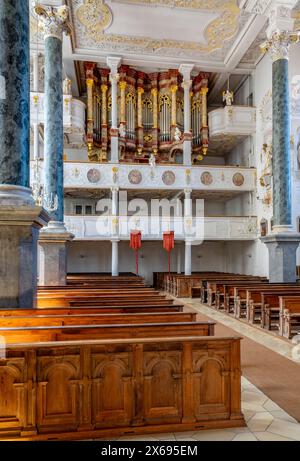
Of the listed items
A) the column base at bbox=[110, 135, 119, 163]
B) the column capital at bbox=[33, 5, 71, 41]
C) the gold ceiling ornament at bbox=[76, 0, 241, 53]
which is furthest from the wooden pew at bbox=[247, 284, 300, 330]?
the gold ceiling ornament at bbox=[76, 0, 241, 53]

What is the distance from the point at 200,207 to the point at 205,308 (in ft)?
31.1

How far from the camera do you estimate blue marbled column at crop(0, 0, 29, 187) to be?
4.82 meters

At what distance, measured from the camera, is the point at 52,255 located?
8.93m

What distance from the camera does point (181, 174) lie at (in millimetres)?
16922

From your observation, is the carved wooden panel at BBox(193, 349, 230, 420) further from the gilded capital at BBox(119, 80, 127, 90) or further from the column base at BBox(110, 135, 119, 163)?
the gilded capital at BBox(119, 80, 127, 90)

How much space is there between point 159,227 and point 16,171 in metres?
12.0

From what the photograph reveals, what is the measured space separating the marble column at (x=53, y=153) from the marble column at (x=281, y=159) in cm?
551

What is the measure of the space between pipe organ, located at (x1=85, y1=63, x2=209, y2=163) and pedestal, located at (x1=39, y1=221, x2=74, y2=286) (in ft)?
29.7

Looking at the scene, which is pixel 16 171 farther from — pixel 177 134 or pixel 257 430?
pixel 177 134

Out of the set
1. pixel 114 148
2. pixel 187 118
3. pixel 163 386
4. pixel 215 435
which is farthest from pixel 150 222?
pixel 215 435

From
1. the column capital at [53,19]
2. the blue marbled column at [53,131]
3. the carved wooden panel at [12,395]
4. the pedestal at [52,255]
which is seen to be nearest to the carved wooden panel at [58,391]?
the carved wooden panel at [12,395]

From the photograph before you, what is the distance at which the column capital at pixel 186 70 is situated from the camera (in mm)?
16766

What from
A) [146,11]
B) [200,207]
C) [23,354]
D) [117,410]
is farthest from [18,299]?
[200,207]

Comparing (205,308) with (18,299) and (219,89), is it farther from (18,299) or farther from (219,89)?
(219,89)
